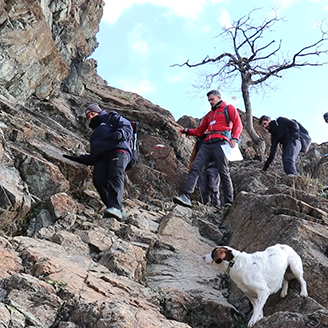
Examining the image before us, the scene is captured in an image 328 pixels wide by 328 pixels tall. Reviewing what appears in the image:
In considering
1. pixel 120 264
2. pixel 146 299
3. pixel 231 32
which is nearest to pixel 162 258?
pixel 120 264

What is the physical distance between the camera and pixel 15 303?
12.8 ft

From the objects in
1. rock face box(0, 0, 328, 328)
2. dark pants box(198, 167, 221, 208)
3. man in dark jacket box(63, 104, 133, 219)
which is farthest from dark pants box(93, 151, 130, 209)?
dark pants box(198, 167, 221, 208)

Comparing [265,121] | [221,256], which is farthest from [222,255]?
[265,121]

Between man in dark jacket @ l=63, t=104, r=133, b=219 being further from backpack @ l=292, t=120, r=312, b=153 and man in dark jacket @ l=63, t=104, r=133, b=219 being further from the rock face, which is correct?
backpack @ l=292, t=120, r=312, b=153

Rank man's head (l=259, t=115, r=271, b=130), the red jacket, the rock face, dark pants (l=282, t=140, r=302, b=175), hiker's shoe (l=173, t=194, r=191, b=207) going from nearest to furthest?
1. the rock face
2. hiker's shoe (l=173, t=194, r=191, b=207)
3. the red jacket
4. dark pants (l=282, t=140, r=302, b=175)
5. man's head (l=259, t=115, r=271, b=130)

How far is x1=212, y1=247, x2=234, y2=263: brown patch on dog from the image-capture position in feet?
Answer: 18.2

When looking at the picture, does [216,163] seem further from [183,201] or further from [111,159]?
[111,159]

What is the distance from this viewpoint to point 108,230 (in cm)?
697

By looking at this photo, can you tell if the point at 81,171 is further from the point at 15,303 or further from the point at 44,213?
the point at 15,303

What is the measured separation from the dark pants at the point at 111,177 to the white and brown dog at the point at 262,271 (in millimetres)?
2722

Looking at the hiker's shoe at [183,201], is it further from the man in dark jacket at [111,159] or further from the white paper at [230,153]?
the man in dark jacket at [111,159]

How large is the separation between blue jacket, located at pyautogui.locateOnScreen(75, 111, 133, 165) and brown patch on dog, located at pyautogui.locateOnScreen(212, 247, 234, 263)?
318cm

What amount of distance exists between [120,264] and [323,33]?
1714 centimetres

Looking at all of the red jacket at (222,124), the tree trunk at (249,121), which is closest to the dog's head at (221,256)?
the red jacket at (222,124)
